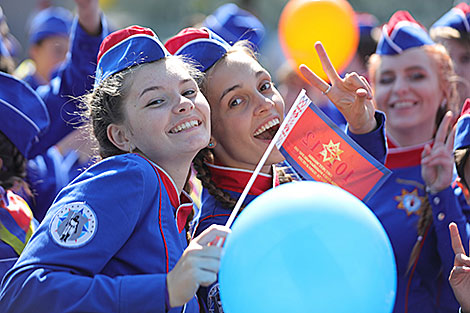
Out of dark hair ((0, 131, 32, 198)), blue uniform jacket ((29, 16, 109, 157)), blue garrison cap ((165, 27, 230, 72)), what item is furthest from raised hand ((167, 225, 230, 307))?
blue uniform jacket ((29, 16, 109, 157))

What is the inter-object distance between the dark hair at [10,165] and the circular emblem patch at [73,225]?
1184mm

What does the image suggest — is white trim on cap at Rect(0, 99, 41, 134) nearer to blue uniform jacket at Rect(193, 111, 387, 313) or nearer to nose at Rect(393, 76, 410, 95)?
blue uniform jacket at Rect(193, 111, 387, 313)

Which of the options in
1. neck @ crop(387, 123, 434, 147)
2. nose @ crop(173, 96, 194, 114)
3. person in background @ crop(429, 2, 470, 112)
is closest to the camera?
nose @ crop(173, 96, 194, 114)

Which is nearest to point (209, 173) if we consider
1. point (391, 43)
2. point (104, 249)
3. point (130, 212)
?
point (130, 212)

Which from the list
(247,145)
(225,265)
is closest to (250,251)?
(225,265)

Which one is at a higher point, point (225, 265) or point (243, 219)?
point (243, 219)

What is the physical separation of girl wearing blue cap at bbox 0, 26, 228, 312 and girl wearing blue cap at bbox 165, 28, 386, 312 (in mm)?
224

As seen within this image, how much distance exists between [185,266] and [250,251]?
232 mm

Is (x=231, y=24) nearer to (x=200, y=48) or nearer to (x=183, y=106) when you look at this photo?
(x=200, y=48)

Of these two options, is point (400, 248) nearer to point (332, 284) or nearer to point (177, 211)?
point (177, 211)

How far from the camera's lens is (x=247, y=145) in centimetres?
295

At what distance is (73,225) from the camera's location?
212 cm

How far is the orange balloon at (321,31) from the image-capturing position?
540 centimetres

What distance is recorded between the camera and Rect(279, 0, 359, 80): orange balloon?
540cm
